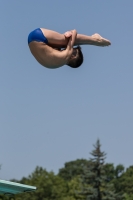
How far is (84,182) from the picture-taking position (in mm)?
48625

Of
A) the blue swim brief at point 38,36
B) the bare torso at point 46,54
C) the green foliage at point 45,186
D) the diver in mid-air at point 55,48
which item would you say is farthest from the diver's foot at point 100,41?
the green foliage at point 45,186

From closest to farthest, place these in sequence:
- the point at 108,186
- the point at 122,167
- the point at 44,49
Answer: the point at 44,49
the point at 108,186
the point at 122,167

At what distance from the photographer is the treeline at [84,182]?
4750cm

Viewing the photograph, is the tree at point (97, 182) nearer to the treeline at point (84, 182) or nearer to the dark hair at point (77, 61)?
the treeline at point (84, 182)

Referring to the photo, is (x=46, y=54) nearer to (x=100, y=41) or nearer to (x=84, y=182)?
(x=100, y=41)

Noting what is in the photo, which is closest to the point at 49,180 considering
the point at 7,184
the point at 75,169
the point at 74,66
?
the point at 75,169

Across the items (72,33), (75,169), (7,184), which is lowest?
(7,184)

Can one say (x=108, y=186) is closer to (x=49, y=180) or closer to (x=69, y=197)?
(x=69, y=197)

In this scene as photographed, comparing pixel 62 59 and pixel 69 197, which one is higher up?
pixel 69 197

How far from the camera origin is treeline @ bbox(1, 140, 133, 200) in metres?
47.5

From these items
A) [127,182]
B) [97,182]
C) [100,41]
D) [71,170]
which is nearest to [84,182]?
[97,182]

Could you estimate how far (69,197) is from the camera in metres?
59.2

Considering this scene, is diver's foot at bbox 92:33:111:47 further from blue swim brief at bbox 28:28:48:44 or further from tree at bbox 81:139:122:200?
tree at bbox 81:139:122:200

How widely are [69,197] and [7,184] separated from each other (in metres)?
47.7
